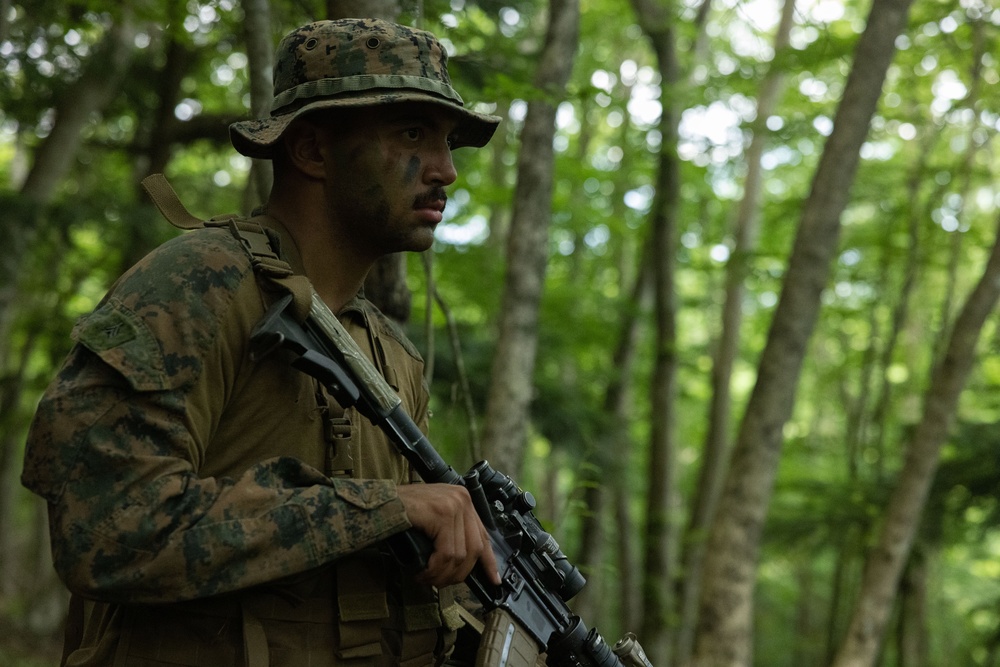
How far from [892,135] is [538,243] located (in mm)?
10971

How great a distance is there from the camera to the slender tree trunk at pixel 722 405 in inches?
478

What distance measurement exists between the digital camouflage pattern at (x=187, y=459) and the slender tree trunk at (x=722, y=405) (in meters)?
9.85

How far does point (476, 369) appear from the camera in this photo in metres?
8.12

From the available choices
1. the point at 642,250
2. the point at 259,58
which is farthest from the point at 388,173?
the point at 642,250

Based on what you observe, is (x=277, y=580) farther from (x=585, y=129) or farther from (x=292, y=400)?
(x=585, y=129)

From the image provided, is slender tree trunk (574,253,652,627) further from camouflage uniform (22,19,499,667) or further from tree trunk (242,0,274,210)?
camouflage uniform (22,19,499,667)

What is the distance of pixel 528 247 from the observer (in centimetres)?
573

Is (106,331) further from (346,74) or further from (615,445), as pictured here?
(615,445)

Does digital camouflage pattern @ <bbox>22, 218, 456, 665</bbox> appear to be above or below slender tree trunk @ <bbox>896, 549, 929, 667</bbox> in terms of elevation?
above

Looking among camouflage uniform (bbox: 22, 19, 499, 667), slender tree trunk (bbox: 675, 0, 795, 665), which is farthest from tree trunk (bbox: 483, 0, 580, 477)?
slender tree trunk (bbox: 675, 0, 795, 665)

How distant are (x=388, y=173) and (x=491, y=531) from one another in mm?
890

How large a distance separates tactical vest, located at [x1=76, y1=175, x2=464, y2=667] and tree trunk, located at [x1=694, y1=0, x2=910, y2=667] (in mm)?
4264

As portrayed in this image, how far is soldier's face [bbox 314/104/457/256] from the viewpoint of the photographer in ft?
7.57

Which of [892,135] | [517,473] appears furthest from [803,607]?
[517,473]
